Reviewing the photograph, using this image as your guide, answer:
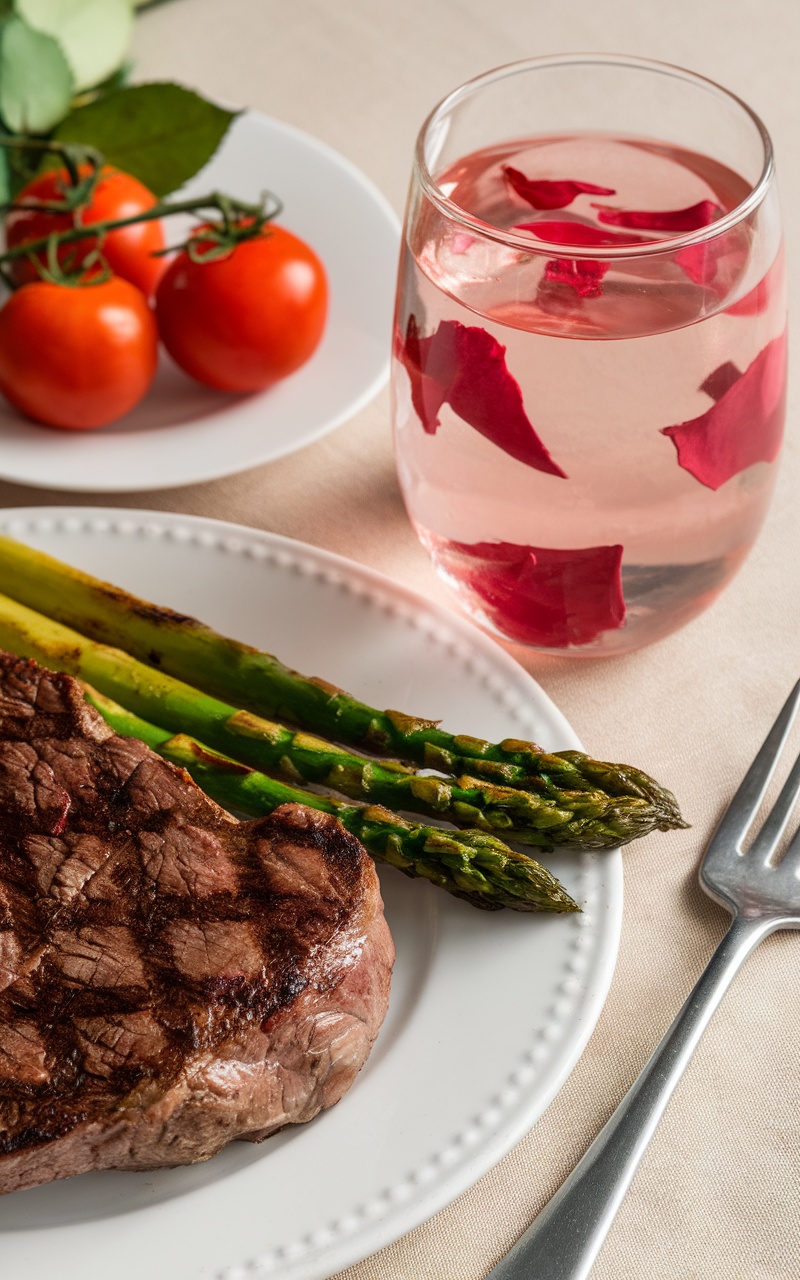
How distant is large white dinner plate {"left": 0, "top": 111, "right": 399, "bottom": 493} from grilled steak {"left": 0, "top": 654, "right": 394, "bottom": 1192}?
970mm

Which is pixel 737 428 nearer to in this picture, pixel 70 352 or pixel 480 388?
pixel 480 388

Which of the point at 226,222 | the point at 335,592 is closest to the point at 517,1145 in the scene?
the point at 335,592

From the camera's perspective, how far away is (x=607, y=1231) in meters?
1.77

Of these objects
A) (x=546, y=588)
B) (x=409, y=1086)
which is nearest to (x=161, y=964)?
(x=409, y=1086)

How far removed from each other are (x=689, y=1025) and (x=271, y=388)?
1.90m

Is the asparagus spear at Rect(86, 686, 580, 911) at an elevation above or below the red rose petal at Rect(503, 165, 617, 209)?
below

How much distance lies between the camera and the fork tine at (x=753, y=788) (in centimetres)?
226

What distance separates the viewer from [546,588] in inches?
92.1

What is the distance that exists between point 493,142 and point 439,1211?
1.93m

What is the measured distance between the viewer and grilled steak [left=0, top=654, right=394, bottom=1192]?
1730mm

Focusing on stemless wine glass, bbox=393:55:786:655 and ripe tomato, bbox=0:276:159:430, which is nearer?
stemless wine glass, bbox=393:55:786:655

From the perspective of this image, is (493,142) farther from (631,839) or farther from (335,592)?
(631,839)

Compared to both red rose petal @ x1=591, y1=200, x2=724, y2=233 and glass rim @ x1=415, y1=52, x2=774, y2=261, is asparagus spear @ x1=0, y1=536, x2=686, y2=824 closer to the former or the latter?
glass rim @ x1=415, y1=52, x2=774, y2=261

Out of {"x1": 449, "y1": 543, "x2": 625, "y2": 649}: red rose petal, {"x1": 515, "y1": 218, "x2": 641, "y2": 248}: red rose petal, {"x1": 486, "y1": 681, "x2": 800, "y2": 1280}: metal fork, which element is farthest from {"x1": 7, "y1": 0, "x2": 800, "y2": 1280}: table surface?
{"x1": 515, "y1": 218, "x2": 641, "y2": 248}: red rose petal
